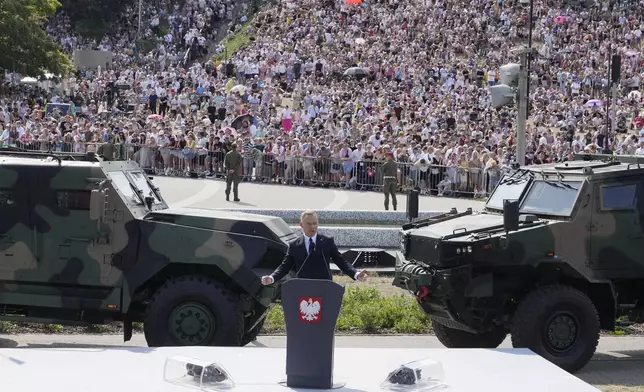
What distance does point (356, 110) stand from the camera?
41.9 meters

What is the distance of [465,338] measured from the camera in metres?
14.2

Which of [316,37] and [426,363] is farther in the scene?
[316,37]

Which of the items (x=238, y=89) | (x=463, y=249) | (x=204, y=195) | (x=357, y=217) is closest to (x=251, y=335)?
(x=463, y=249)

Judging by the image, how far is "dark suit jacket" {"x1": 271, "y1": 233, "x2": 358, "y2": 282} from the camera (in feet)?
35.4

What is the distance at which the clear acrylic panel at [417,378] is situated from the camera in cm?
876

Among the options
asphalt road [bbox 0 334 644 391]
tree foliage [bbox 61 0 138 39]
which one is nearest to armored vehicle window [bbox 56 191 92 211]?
asphalt road [bbox 0 334 644 391]

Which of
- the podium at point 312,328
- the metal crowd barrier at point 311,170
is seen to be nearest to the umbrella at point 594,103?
the metal crowd barrier at point 311,170

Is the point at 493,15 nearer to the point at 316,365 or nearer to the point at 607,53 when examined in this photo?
the point at 607,53

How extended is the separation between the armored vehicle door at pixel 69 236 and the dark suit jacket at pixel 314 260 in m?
2.83

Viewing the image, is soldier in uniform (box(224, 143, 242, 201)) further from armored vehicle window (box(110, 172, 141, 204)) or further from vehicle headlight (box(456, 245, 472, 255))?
vehicle headlight (box(456, 245, 472, 255))

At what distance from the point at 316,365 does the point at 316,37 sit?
142ft

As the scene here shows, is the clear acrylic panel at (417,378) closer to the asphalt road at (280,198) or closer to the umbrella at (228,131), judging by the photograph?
the asphalt road at (280,198)

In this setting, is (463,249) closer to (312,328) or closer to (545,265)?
(545,265)

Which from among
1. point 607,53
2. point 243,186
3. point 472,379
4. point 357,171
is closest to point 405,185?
point 357,171
